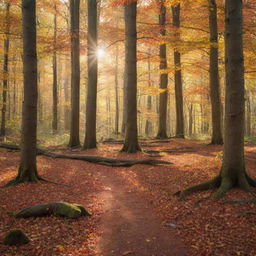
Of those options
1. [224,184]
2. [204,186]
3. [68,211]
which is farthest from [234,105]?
[68,211]

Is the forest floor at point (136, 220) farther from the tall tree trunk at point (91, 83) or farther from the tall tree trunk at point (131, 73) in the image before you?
the tall tree trunk at point (91, 83)

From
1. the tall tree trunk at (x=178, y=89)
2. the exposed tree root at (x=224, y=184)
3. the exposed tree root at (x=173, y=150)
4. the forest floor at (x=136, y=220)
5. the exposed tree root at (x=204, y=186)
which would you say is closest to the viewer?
the forest floor at (x=136, y=220)

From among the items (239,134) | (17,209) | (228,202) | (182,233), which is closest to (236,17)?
(239,134)

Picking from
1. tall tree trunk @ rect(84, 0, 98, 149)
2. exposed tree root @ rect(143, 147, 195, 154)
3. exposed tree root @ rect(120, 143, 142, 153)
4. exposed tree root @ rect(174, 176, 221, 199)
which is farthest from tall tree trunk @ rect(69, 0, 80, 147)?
exposed tree root @ rect(174, 176, 221, 199)

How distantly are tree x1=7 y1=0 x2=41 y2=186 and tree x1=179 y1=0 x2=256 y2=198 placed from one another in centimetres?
575

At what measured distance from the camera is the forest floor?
4.20 m

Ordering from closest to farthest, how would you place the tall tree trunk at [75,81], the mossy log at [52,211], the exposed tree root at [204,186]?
the mossy log at [52,211] < the exposed tree root at [204,186] < the tall tree trunk at [75,81]

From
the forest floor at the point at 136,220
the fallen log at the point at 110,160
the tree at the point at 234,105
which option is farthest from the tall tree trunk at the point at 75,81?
the tree at the point at 234,105

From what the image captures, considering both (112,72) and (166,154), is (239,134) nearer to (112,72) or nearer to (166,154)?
(166,154)

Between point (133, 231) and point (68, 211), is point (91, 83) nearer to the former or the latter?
point (68, 211)

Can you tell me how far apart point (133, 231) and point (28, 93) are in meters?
5.38

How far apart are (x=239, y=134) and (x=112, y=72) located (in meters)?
22.1

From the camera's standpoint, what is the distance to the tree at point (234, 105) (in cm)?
606

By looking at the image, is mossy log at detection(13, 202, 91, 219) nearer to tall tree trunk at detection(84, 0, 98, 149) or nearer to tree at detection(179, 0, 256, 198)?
tree at detection(179, 0, 256, 198)
